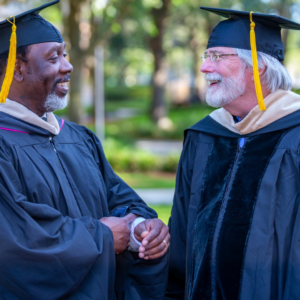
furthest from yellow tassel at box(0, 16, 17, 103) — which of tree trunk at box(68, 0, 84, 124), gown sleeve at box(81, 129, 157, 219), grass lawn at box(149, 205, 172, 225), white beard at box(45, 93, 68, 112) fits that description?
tree trunk at box(68, 0, 84, 124)

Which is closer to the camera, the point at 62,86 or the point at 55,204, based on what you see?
the point at 55,204

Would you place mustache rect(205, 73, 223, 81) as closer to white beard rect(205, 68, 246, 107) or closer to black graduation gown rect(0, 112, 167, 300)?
white beard rect(205, 68, 246, 107)

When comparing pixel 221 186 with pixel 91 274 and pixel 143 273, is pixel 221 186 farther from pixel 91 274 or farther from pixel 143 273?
pixel 91 274

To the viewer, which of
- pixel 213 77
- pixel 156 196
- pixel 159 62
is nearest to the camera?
pixel 213 77

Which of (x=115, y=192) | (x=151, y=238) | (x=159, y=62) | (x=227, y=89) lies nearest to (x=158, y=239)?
(x=151, y=238)

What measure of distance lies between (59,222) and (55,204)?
169 millimetres

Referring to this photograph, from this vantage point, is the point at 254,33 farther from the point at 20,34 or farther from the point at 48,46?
the point at 20,34

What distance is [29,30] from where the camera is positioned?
8.13 feet

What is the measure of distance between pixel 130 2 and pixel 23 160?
9.34 meters

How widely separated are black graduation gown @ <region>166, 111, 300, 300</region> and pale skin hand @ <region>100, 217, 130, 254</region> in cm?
43

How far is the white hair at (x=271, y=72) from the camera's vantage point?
251 centimetres

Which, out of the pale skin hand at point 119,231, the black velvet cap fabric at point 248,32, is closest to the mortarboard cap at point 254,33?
the black velvet cap fabric at point 248,32

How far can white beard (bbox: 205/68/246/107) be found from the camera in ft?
8.39

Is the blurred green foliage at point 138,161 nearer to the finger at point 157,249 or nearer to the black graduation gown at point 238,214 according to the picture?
the black graduation gown at point 238,214
